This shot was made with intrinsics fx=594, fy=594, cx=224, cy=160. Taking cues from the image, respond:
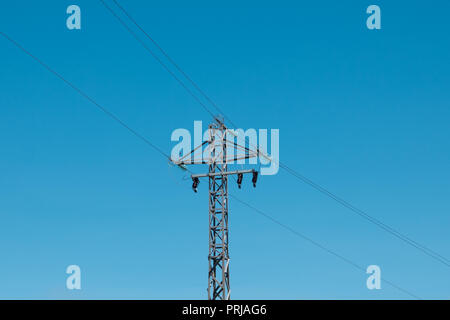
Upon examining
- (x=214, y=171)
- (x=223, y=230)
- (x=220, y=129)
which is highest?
(x=220, y=129)
